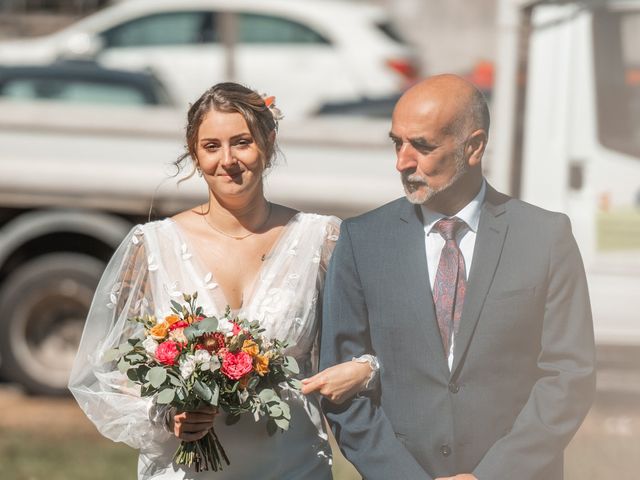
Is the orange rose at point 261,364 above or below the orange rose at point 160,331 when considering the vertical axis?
below

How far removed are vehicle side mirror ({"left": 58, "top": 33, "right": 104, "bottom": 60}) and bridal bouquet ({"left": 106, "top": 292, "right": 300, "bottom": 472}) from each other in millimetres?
10442

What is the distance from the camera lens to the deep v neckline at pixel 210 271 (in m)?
3.68

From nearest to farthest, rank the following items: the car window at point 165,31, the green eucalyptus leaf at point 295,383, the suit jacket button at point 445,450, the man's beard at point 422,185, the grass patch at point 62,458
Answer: the man's beard at point 422,185
the suit jacket button at point 445,450
the green eucalyptus leaf at point 295,383
the grass patch at point 62,458
the car window at point 165,31

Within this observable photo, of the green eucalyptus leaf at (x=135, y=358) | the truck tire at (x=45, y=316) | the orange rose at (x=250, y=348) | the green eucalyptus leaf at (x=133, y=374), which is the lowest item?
the truck tire at (x=45, y=316)

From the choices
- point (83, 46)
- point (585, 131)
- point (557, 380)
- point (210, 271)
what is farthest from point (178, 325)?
point (83, 46)

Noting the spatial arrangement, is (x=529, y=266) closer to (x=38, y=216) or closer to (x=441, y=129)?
(x=441, y=129)

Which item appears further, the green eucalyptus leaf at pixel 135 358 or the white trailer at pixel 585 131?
the white trailer at pixel 585 131

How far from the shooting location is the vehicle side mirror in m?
13.7

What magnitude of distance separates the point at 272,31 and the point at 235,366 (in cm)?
1124

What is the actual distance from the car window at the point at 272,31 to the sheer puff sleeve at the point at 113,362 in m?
10.7

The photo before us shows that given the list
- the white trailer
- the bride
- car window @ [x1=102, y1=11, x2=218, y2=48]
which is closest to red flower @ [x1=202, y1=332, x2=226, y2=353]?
the bride

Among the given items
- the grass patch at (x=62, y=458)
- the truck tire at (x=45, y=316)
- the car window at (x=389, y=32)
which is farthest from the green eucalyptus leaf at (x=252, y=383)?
the car window at (x=389, y=32)

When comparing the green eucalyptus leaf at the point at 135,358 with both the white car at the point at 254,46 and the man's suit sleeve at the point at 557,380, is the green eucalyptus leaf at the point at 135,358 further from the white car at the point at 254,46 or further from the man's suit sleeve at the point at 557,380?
the white car at the point at 254,46

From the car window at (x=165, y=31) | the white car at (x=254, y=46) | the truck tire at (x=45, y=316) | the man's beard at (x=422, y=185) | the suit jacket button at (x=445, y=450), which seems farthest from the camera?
the car window at (x=165, y=31)
